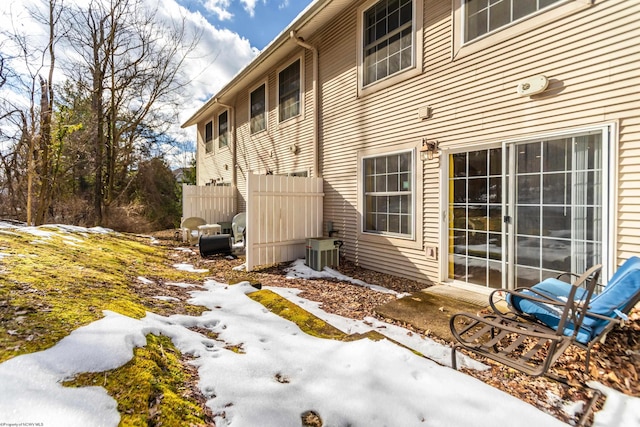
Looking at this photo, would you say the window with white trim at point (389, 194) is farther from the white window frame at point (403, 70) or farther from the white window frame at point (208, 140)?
the white window frame at point (208, 140)

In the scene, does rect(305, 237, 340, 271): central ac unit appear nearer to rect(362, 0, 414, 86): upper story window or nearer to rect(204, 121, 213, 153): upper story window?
rect(362, 0, 414, 86): upper story window

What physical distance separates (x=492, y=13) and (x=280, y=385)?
→ 5.55 meters

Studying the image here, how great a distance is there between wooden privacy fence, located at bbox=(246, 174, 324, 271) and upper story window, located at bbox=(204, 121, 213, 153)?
9.03 m

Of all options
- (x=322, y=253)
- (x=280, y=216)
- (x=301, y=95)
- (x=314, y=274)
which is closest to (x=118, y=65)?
(x=301, y=95)

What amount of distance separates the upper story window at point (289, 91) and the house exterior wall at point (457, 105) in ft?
1.58

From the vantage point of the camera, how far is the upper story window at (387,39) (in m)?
5.53

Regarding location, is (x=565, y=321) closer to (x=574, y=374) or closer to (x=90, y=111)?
(x=574, y=374)

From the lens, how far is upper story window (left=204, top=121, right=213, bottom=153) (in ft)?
47.3

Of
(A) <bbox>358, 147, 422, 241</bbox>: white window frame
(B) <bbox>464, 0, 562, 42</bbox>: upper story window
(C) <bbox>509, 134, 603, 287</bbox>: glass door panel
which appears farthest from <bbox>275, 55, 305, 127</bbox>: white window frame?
(C) <bbox>509, 134, 603, 287</bbox>: glass door panel

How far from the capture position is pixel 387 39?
5.87m

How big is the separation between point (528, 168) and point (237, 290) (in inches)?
174

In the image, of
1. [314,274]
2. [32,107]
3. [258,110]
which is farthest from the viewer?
[258,110]

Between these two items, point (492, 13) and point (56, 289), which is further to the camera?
point (492, 13)

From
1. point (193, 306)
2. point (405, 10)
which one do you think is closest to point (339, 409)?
point (193, 306)
